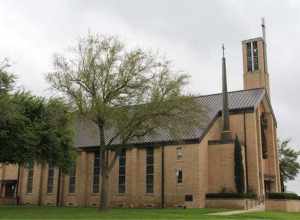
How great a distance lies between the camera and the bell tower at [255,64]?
5178 cm

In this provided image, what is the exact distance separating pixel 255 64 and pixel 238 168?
15.9 meters

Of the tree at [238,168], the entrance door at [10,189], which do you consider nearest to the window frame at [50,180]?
the entrance door at [10,189]

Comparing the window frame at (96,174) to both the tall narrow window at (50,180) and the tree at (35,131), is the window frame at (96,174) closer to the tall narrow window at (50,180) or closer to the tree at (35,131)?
the tall narrow window at (50,180)

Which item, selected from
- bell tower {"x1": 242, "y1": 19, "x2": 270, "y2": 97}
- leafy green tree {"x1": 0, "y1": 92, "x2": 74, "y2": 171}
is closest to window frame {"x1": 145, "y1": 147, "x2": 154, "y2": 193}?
leafy green tree {"x1": 0, "y1": 92, "x2": 74, "y2": 171}

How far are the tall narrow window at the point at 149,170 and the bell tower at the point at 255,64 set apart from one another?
15.3 metres

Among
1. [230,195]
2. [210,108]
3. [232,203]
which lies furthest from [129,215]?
[210,108]

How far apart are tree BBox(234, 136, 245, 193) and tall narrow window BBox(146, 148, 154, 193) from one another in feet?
29.5

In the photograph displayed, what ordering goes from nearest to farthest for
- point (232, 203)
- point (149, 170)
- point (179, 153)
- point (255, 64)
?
1. point (232, 203)
2. point (179, 153)
3. point (149, 170)
4. point (255, 64)

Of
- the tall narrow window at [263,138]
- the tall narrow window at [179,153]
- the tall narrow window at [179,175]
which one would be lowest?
the tall narrow window at [179,175]

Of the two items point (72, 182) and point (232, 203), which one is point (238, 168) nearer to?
point (232, 203)

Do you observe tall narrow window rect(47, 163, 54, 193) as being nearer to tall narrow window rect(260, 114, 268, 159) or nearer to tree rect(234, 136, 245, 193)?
tree rect(234, 136, 245, 193)

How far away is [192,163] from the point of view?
140 feet

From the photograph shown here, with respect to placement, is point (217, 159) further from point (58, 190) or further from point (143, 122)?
point (58, 190)

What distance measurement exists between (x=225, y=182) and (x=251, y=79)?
49.6 feet
